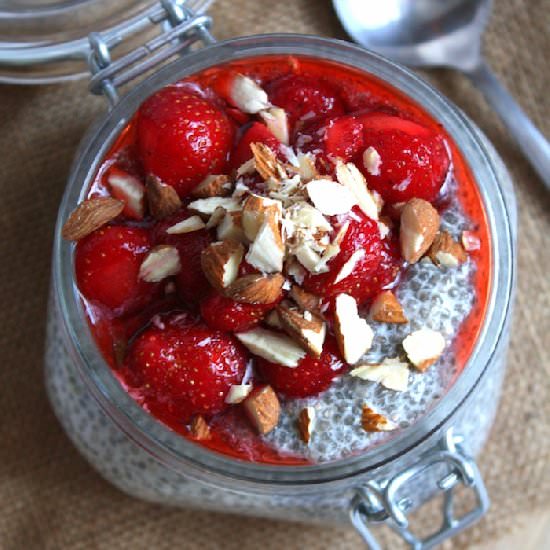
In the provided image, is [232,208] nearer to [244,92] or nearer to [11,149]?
[244,92]

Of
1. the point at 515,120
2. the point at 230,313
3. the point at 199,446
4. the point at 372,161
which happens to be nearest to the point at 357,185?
the point at 372,161

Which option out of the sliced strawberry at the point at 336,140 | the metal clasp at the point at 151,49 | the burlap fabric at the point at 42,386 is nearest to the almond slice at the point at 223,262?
the sliced strawberry at the point at 336,140

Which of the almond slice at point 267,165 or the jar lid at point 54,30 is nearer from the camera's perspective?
the almond slice at point 267,165

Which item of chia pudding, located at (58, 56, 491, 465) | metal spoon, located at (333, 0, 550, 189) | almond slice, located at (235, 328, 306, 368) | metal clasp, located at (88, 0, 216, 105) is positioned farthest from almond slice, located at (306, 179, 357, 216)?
metal spoon, located at (333, 0, 550, 189)

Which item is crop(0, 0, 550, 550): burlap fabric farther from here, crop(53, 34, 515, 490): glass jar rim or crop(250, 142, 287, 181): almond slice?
crop(250, 142, 287, 181): almond slice

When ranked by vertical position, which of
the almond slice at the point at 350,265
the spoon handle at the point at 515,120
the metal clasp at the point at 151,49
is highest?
the metal clasp at the point at 151,49

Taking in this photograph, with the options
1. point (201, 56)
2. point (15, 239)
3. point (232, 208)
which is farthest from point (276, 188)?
point (15, 239)

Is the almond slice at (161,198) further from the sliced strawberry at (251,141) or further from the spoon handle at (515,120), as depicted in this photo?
the spoon handle at (515,120)

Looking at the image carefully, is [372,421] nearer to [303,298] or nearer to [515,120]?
[303,298]
